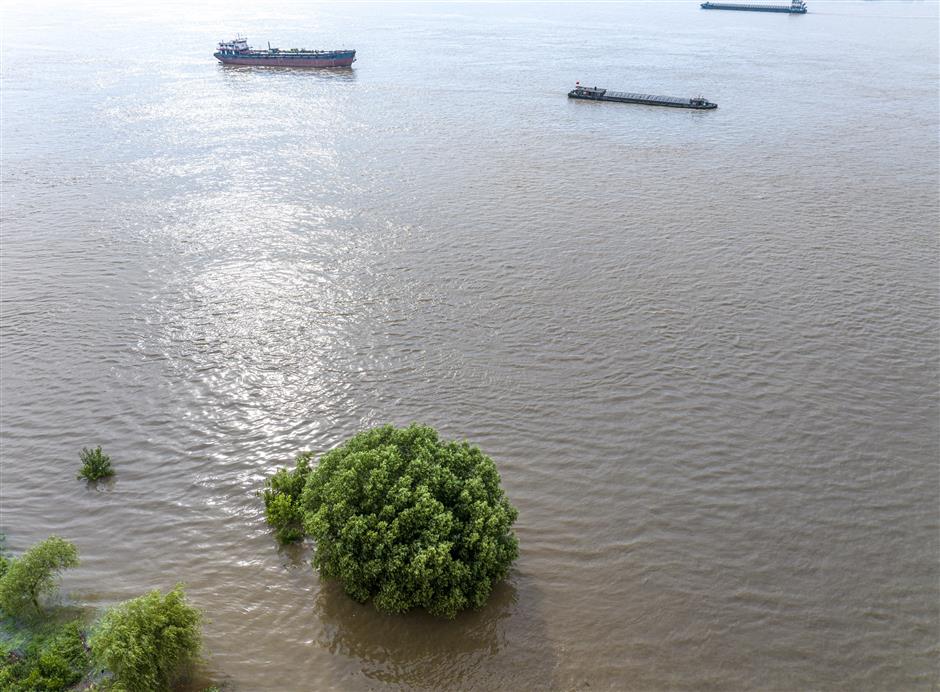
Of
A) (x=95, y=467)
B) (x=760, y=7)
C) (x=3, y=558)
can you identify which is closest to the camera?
(x=3, y=558)

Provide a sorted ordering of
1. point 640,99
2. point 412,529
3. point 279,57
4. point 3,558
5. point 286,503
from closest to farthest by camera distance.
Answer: point 412,529 < point 3,558 < point 286,503 < point 640,99 < point 279,57

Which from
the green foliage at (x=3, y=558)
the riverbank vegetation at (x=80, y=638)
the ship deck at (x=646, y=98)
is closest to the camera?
the riverbank vegetation at (x=80, y=638)

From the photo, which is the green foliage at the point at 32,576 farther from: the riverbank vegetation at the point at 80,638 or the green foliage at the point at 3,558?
the green foliage at the point at 3,558

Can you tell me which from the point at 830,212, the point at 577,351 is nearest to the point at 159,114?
the point at 577,351

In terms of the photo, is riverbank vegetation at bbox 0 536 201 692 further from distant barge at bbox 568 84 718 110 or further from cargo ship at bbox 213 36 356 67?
cargo ship at bbox 213 36 356 67

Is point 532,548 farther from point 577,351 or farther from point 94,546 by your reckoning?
point 94,546

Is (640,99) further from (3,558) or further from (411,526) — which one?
(3,558)

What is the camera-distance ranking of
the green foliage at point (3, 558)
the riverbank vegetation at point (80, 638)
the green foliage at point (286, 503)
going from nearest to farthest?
the riverbank vegetation at point (80, 638) → the green foliage at point (3, 558) → the green foliage at point (286, 503)

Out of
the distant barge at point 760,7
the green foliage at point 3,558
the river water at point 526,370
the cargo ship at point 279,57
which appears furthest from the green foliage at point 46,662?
the distant barge at point 760,7

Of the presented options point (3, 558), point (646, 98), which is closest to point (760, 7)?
point (646, 98)
